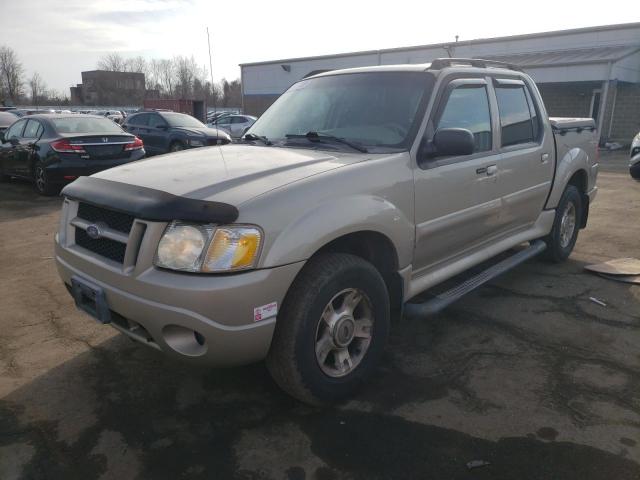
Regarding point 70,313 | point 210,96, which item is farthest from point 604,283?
point 70,313

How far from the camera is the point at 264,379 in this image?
3.19 m

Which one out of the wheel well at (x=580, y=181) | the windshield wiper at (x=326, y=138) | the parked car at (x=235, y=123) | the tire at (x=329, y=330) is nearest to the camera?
the tire at (x=329, y=330)

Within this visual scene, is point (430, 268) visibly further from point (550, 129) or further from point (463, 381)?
point (550, 129)

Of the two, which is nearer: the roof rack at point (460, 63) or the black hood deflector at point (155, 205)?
the black hood deflector at point (155, 205)

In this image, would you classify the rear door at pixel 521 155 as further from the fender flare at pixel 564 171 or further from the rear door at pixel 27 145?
the rear door at pixel 27 145

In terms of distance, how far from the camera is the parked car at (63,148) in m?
9.06

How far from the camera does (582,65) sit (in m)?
19.6

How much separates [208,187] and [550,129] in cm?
362

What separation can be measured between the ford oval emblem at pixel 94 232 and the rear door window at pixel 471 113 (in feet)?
7.22

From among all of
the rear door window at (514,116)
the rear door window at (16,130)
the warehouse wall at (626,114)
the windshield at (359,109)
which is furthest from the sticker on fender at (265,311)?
the warehouse wall at (626,114)

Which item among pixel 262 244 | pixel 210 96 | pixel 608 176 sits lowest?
pixel 608 176

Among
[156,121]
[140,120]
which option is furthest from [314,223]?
[140,120]

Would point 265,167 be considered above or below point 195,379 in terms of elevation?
above

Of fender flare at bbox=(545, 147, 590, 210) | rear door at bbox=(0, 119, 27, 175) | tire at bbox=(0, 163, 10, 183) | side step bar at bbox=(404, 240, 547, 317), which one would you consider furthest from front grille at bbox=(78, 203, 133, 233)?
tire at bbox=(0, 163, 10, 183)
